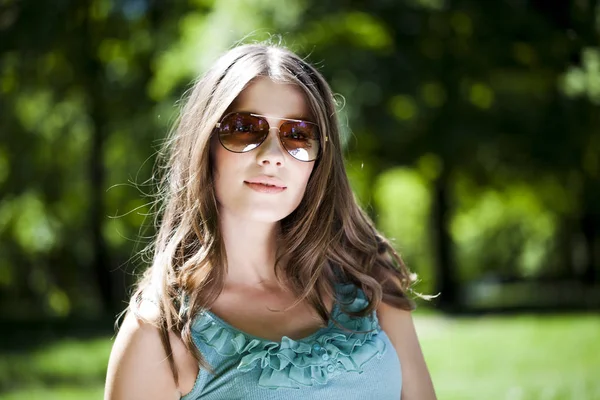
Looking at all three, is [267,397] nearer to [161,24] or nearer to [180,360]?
[180,360]

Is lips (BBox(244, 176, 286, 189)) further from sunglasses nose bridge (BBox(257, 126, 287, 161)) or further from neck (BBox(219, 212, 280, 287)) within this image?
neck (BBox(219, 212, 280, 287))

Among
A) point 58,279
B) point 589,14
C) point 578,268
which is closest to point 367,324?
point 589,14

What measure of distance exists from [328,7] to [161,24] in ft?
8.68

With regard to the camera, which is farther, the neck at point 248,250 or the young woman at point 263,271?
the neck at point 248,250

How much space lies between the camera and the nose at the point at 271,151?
7.61 ft

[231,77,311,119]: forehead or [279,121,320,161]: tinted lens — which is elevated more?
[231,77,311,119]: forehead

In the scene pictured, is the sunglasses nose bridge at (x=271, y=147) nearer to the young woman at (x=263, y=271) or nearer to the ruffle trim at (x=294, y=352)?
the young woman at (x=263, y=271)

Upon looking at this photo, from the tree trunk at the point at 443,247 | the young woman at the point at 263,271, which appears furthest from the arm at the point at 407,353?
the tree trunk at the point at 443,247

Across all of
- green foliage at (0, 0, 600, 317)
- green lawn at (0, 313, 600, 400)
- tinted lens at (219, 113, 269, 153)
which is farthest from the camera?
green foliage at (0, 0, 600, 317)

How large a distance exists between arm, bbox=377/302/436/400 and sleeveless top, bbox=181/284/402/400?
149 millimetres

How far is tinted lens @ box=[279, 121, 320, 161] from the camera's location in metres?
2.36

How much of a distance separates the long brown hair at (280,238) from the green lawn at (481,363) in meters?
4.03

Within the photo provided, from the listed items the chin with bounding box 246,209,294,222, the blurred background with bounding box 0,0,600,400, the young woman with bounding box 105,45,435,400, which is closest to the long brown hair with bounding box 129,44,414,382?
the young woman with bounding box 105,45,435,400

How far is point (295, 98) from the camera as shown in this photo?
242 cm
